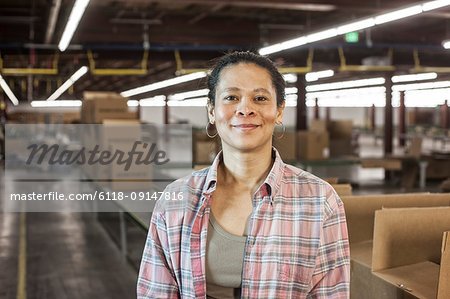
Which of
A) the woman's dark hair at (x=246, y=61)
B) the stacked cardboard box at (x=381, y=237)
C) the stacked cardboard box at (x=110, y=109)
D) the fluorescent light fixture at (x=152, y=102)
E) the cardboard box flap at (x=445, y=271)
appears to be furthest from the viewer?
the fluorescent light fixture at (x=152, y=102)

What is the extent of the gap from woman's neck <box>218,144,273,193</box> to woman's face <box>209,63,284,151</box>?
3 centimetres

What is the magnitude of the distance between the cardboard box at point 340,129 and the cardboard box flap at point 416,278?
360 inches

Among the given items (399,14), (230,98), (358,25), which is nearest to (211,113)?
(230,98)

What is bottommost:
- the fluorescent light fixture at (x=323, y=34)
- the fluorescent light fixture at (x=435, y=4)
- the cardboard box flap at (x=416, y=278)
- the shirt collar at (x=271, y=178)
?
the cardboard box flap at (x=416, y=278)

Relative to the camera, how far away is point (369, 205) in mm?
2406

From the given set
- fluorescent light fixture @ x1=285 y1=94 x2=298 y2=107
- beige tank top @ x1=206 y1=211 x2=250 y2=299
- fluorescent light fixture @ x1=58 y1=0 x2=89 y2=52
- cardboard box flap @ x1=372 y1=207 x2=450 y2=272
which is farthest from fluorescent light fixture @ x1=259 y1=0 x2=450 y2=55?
beige tank top @ x1=206 y1=211 x2=250 y2=299

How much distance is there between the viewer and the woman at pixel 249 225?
1382 mm

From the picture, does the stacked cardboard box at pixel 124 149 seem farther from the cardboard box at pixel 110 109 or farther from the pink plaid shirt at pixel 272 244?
the pink plaid shirt at pixel 272 244

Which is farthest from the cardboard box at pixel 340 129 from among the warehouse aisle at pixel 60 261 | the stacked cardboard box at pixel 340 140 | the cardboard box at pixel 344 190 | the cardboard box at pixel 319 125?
the cardboard box at pixel 344 190

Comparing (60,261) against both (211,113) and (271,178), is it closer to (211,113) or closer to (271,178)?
(211,113)

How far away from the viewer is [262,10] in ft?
35.2

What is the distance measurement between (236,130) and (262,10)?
971cm

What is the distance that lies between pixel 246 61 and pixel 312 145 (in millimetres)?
8767

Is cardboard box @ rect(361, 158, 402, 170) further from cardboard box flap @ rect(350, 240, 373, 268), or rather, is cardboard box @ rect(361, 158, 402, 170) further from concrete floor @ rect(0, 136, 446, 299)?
cardboard box flap @ rect(350, 240, 373, 268)
